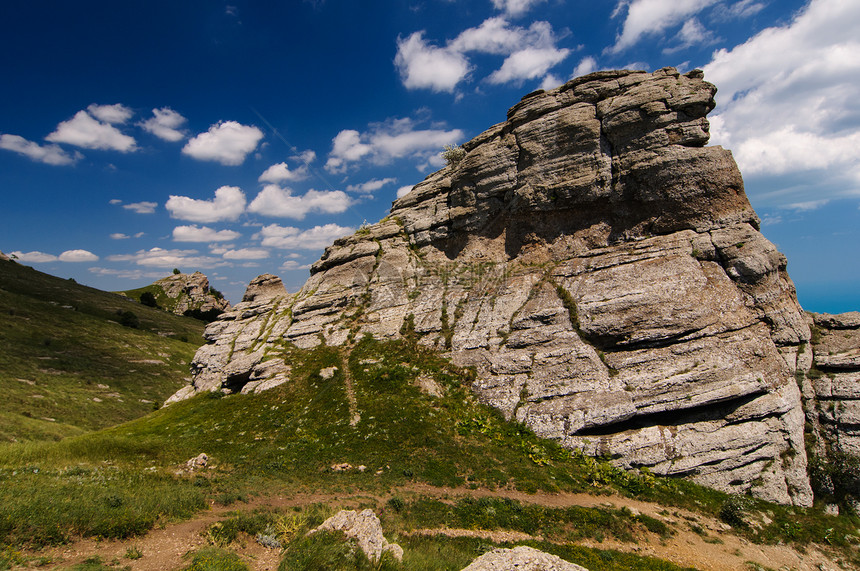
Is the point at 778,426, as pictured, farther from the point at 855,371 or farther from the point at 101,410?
the point at 101,410

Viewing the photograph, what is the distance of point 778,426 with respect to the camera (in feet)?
88.8

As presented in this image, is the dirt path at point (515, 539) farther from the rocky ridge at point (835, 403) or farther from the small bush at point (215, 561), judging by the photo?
the rocky ridge at point (835, 403)

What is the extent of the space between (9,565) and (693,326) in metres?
41.8

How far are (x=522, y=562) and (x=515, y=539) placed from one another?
7663 millimetres

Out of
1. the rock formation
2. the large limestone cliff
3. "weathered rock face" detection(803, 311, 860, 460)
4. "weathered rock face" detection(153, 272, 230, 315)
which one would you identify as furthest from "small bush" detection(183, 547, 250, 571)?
"weathered rock face" detection(153, 272, 230, 315)

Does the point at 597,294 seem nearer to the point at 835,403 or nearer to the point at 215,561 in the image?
the point at 835,403

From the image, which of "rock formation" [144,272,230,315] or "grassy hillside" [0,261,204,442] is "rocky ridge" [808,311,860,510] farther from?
"rock formation" [144,272,230,315]

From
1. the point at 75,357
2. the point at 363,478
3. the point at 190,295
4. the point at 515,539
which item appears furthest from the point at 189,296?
the point at 515,539

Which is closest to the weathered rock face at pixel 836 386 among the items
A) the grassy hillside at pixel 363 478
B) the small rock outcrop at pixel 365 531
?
the grassy hillside at pixel 363 478

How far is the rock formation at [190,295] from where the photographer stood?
141m

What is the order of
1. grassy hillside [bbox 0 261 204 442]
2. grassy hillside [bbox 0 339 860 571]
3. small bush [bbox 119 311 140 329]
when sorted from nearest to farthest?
grassy hillside [bbox 0 339 860 571] → grassy hillside [bbox 0 261 204 442] → small bush [bbox 119 311 140 329]

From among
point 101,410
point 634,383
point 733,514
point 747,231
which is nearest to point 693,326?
point 634,383

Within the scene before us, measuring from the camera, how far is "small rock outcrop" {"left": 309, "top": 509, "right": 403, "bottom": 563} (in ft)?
48.0

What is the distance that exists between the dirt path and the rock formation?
470 feet
